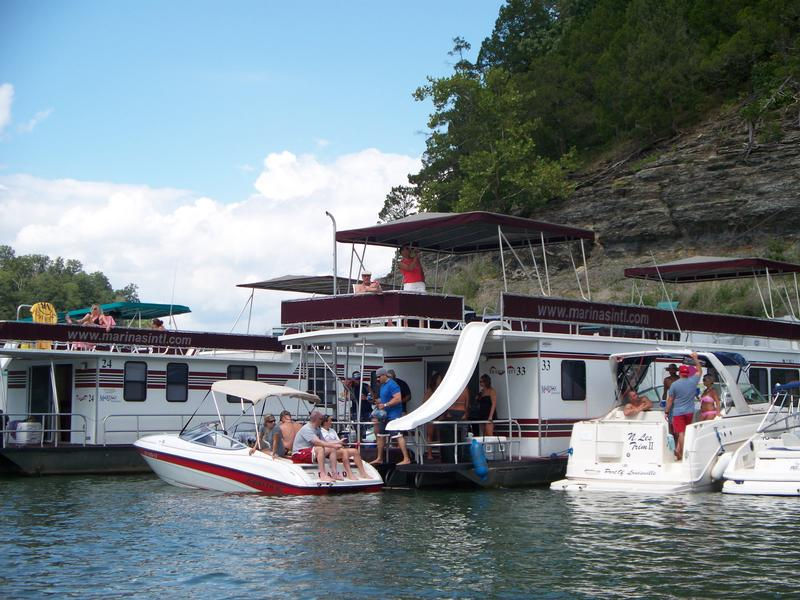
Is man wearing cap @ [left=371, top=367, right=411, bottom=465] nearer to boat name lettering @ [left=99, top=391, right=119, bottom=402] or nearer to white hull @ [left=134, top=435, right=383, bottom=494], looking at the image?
white hull @ [left=134, top=435, right=383, bottom=494]

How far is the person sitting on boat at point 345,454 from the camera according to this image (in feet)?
60.7

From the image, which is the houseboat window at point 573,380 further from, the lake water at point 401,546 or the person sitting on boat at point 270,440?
the person sitting on boat at point 270,440

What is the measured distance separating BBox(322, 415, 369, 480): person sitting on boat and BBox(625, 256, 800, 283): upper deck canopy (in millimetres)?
12612

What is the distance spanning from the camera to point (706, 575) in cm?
1159

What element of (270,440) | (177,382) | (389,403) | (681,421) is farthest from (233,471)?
(681,421)

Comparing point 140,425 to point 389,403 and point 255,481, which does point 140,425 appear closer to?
point 255,481

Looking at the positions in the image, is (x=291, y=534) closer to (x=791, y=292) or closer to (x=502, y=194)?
(x=791, y=292)

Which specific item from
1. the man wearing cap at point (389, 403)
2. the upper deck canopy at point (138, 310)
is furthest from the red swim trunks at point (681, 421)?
the upper deck canopy at point (138, 310)

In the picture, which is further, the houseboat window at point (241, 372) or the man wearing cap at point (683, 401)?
the houseboat window at point (241, 372)

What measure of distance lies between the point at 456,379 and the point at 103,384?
10.4 metres

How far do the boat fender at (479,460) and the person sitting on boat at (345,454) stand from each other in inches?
80.5

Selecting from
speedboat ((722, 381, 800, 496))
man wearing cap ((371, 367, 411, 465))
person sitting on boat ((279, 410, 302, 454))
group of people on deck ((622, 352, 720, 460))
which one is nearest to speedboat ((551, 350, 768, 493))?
group of people on deck ((622, 352, 720, 460))

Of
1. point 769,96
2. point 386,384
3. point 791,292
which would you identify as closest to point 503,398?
point 386,384

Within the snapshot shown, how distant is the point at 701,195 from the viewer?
1791 inches
